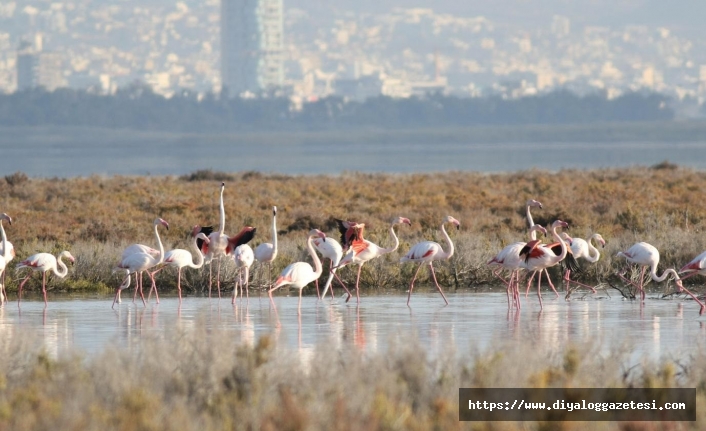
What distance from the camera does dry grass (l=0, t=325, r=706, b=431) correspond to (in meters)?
7.25

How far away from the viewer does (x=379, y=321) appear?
547 inches

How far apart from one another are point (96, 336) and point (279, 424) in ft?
19.6

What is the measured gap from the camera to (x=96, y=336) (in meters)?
12.8

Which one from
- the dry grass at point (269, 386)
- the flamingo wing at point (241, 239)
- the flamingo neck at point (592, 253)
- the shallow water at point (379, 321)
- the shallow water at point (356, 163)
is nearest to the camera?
the dry grass at point (269, 386)

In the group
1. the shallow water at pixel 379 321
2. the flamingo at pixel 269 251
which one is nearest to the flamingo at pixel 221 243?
the flamingo at pixel 269 251

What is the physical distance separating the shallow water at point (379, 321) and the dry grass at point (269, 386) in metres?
1.98

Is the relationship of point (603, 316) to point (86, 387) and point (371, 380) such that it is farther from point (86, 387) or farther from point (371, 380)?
A: point (86, 387)

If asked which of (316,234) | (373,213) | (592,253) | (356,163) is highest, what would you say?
(356,163)

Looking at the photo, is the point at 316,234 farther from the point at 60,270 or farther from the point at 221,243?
the point at 60,270

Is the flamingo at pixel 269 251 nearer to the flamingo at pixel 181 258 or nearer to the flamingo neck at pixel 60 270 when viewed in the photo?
the flamingo at pixel 181 258

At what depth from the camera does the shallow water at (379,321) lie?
12.1 meters

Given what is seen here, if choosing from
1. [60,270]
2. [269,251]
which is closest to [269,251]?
[269,251]

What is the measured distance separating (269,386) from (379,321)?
18.1 ft

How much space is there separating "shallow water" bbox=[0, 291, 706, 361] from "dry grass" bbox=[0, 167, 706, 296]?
1.69 meters
